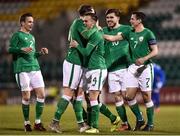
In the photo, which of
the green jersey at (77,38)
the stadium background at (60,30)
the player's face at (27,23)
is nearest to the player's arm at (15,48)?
the player's face at (27,23)

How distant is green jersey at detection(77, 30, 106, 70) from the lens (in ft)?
34.8

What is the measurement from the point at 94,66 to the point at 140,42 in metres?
1.09

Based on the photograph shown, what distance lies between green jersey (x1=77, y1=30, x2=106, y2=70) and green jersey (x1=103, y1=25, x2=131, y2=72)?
0.75 meters

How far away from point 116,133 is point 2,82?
48.9 feet

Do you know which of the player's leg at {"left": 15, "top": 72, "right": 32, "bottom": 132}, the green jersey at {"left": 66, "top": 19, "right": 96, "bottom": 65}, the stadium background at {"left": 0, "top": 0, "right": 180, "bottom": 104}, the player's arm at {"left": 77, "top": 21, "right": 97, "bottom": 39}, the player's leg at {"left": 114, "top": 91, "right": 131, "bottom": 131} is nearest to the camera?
the player's arm at {"left": 77, "top": 21, "right": 97, "bottom": 39}

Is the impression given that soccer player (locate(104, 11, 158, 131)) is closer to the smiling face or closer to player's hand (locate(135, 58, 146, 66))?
player's hand (locate(135, 58, 146, 66))

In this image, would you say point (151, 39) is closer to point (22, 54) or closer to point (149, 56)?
point (149, 56)

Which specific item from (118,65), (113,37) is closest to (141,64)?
(118,65)

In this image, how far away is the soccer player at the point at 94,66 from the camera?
34.9 ft

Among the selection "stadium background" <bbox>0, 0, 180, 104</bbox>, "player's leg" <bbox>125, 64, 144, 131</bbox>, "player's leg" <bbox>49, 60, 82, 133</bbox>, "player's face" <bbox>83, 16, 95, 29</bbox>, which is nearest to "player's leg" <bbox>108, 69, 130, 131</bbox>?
"player's leg" <bbox>125, 64, 144, 131</bbox>

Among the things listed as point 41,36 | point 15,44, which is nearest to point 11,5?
point 41,36

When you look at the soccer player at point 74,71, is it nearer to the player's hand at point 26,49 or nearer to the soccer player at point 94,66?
the soccer player at point 94,66

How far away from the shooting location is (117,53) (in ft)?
38.2

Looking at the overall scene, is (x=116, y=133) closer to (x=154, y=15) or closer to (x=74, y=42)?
(x=74, y=42)
